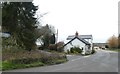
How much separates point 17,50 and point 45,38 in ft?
127

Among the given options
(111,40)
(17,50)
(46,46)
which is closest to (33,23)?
(17,50)

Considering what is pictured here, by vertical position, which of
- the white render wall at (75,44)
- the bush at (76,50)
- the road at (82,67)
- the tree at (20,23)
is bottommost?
the road at (82,67)

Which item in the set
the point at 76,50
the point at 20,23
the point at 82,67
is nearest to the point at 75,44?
the point at 76,50

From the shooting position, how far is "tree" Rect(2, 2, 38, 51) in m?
33.5

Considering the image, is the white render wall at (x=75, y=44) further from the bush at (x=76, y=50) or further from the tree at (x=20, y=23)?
the tree at (x=20, y=23)

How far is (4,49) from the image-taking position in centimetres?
3100

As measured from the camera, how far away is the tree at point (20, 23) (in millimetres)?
33487

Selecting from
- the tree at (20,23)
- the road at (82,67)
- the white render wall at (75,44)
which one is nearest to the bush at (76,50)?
the white render wall at (75,44)

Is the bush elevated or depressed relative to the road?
elevated

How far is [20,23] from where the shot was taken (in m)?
35.4

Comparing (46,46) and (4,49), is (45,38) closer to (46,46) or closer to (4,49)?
(46,46)

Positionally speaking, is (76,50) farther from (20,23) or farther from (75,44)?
(20,23)

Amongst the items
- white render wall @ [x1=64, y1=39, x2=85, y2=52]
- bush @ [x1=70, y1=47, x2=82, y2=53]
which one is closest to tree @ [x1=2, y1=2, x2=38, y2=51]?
bush @ [x1=70, y1=47, x2=82, y2=53]

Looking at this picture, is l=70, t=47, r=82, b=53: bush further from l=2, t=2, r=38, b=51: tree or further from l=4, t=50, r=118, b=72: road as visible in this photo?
l=4, t=50, r=118, b=72: road
